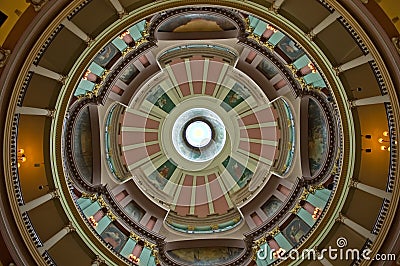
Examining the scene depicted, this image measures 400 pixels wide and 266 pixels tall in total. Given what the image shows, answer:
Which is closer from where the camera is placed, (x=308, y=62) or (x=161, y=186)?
(x=308, y=62)

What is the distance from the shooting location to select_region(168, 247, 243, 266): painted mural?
876 inches

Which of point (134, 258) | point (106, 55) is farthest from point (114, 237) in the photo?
point (106, 55)

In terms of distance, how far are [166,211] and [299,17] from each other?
12.2 m

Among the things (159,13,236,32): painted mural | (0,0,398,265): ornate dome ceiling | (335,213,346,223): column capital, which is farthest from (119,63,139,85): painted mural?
(335,213,346,223): column capital

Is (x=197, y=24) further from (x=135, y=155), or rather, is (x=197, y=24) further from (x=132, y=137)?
(x=135, y=155)

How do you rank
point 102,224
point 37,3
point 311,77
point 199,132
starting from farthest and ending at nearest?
point 199,132 → point 102,224 → point 311,77 → point 37,3

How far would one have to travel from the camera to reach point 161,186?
1017 inches

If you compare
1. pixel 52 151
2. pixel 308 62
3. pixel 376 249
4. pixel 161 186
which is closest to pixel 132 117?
pixel 161 186

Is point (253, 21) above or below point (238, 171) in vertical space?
above

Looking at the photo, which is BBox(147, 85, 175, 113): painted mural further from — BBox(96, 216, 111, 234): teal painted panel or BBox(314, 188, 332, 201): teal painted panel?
BBox(314, 188, 332, 201): teal painted panel

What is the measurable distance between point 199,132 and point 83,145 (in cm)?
911

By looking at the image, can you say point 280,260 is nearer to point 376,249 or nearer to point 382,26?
point 376,249

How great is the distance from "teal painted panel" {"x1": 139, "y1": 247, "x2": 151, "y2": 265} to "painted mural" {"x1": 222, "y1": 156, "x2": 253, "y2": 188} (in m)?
6.80

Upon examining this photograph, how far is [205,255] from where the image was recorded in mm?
22641
